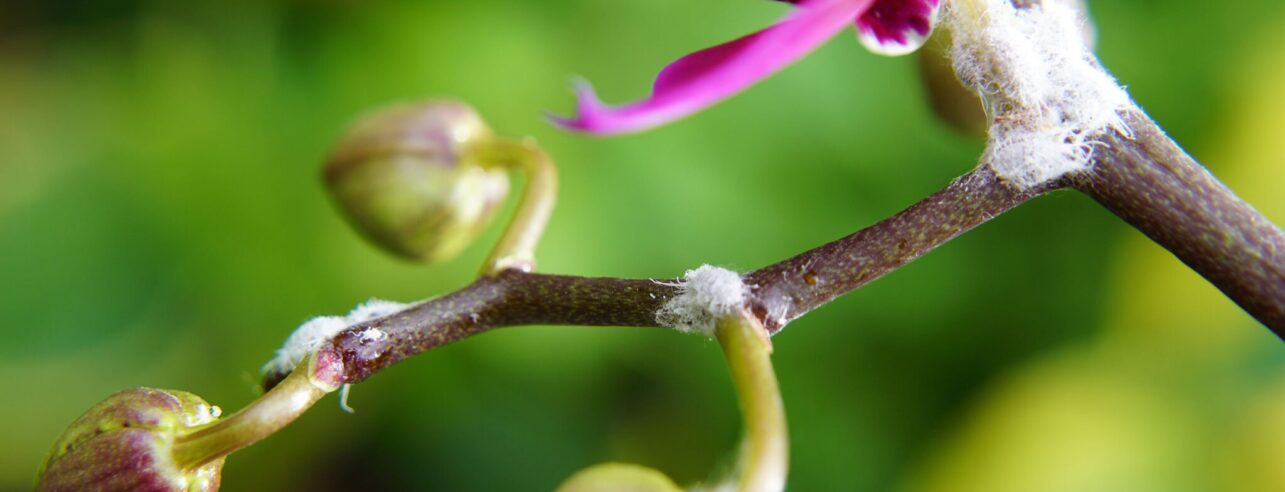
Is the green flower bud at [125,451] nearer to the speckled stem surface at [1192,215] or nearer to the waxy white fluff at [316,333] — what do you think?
the waxy white fluff at [316,333]

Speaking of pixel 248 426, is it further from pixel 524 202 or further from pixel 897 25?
pixel 897 25

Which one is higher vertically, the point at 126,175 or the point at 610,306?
the point at 126,175

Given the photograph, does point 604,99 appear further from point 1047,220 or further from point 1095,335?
point 1095,335

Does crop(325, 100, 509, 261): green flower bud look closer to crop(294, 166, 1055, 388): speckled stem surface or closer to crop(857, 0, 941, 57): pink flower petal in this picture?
crop(294, 166, 1055, 388): speckled stem surface

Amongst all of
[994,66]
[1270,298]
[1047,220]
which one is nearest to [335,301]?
[1047,220]

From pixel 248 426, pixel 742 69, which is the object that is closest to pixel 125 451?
pixel 248 426

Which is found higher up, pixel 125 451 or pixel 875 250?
pixel 125 451
